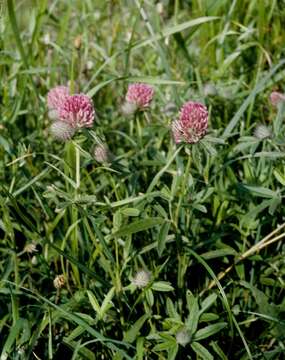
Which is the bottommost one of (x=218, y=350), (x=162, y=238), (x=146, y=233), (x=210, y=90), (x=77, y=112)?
(x=218, y=350)

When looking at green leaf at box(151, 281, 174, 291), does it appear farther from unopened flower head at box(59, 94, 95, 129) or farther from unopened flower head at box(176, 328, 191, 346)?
unopened flower head at box(59, 94, 95, 129)

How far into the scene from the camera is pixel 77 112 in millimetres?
1509

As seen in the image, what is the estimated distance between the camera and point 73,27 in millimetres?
3010

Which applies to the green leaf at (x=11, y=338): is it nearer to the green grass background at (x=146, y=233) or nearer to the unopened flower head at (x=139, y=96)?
the green grass background at (x=146, y=233)

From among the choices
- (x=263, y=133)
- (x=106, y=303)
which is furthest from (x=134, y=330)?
(x=263, y=133)

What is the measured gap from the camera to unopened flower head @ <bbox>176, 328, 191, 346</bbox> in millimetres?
1400

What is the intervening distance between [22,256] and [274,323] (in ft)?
2.39

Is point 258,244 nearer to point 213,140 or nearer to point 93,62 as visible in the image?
point 213,140

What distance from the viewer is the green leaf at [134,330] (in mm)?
1452

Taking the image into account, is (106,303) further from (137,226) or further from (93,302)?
(137,226)

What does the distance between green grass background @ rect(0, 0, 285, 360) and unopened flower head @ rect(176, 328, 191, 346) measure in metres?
0.02

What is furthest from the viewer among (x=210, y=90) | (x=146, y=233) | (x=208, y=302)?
(x=210, y=90)

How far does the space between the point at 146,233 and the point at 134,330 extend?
315mm

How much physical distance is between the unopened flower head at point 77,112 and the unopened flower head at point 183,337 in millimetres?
489
